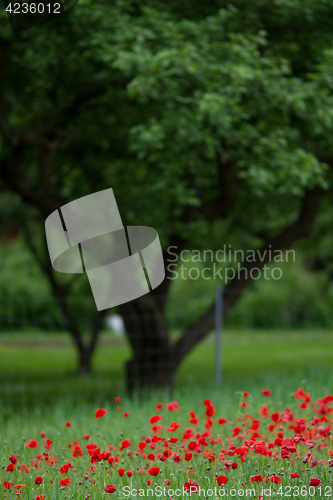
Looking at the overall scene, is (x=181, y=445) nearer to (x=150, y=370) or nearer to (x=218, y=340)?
(x=218, y=340)

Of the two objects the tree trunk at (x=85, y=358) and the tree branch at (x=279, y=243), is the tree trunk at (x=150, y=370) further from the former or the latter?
the tree trunk at (x=85, y=358)

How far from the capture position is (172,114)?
5930mm

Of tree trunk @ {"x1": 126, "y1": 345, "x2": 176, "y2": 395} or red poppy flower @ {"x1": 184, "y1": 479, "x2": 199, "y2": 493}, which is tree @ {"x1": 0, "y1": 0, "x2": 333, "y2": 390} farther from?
red poppy flower @ {"x1": 184, "y1": 479, "x2": 199, "y2": 493}

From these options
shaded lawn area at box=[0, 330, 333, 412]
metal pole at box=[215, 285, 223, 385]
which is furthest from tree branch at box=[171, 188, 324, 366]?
shaded lawn area at box=[0, 330, 333, 412]

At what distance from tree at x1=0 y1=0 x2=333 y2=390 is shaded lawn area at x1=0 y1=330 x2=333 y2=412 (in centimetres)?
201

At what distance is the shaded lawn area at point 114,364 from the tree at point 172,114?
2006 mm

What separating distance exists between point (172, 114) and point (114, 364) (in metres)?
10.1

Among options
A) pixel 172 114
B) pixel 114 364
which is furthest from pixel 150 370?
pixel 114 364

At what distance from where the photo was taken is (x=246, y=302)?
20828 millimetres

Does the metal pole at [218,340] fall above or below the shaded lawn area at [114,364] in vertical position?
above

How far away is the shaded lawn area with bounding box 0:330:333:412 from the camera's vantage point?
30.6ft

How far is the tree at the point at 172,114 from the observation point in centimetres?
566

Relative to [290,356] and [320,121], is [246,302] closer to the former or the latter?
[290,356]

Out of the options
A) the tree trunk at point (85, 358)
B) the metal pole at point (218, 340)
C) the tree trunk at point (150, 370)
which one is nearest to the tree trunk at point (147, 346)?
the tree trunk at point (150, 370)
